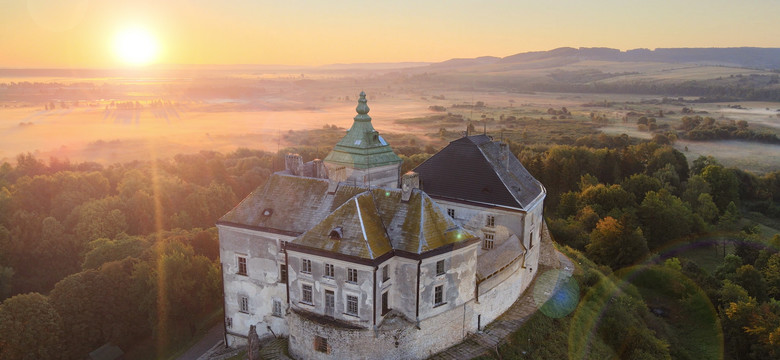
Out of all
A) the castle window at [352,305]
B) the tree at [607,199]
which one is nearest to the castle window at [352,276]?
the castle window at [352,305]

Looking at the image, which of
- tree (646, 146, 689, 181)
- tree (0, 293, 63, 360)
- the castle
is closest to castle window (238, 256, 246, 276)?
the castle

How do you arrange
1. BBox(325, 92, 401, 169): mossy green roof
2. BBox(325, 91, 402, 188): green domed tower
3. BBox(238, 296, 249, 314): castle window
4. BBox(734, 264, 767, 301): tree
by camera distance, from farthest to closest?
BBox(734, 264, 767, 301): tree, BBox(325, 92, 401, 169): mossy green roof, BBox(325, 91, 402, 188): green domed tower, BBox(238, 296, 249, 314): castle window

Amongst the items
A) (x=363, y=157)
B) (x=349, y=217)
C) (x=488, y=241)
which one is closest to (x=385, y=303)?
(x=349, y=217)

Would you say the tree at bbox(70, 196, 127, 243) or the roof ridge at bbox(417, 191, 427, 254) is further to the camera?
the tree at bbox(70, 196, 127, 243)

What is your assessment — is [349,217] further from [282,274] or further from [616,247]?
[616,247]

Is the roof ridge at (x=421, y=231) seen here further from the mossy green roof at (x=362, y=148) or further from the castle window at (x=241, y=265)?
the castle window at (x=241, y=265)

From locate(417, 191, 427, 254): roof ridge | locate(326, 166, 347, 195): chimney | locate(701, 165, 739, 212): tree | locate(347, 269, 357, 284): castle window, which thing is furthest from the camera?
locate(701, 165, 739, 212): tree

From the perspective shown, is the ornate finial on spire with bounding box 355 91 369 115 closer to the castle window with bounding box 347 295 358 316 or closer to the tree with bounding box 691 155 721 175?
the castle window with bounding box 347 295 358 316
